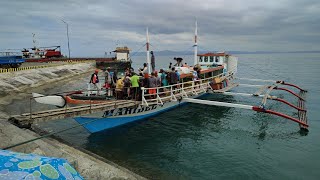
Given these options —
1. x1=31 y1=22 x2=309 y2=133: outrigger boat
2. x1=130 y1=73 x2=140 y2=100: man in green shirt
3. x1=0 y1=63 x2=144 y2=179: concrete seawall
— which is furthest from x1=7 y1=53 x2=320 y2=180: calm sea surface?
x1=130 y1=73 x2=140 y2=100: man in green shirt

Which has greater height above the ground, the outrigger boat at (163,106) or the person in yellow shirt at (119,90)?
the person in yellow shirt at (119,90)

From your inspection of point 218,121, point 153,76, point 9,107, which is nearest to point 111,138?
point 153,76

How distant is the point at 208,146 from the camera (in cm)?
1418

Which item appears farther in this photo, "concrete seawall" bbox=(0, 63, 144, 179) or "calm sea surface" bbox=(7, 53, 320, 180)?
"calm sea surface" bbox=(7, 53, 320, 180)

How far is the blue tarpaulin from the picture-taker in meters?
4.43

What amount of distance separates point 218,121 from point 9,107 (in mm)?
16239

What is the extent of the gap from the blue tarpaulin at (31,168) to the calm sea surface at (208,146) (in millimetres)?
6130

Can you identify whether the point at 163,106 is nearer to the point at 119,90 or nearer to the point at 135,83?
the point at 119,90

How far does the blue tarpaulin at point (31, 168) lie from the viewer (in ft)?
14.5

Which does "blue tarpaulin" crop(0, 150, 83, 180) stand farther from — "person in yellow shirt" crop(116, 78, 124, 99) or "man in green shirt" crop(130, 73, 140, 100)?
"person in yellow shirt" crop(116, 78, 124, 99)

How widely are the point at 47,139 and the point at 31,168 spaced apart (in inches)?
280

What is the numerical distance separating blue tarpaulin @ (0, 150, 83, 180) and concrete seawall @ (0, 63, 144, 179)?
315cm

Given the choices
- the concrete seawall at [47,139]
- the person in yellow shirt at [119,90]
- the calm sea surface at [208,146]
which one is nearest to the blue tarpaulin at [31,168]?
the concrete seawall at [47,139]

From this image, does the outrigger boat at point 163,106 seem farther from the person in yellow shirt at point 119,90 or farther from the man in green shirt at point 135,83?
the person in yellow shirt at point 119,90
